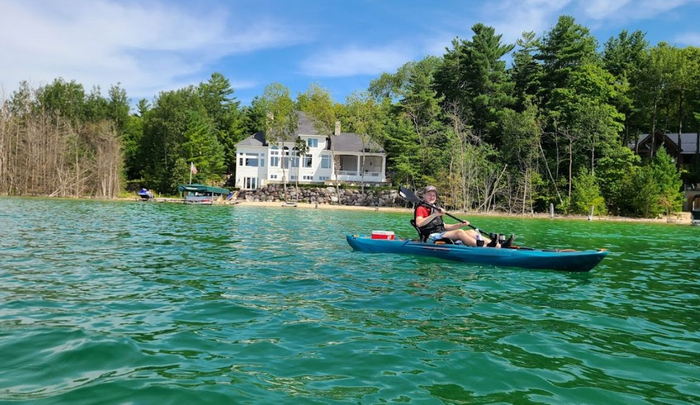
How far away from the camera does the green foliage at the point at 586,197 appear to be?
120ft

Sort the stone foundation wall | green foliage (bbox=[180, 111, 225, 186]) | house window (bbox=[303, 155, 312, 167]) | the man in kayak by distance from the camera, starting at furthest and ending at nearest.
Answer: house window (bbox=[303, 155, 312, 167]) < green foliage (bbox=[180, 111, 225, 186]) < the stone foundation wall < the man in kayak

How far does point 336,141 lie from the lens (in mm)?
53219

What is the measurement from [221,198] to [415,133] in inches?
783

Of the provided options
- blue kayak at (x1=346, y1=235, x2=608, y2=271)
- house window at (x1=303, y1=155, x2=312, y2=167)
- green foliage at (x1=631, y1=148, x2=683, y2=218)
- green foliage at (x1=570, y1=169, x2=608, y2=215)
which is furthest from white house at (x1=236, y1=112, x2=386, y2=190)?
blue kayak at (x1=346, y1=235, x2=608, y2=271)

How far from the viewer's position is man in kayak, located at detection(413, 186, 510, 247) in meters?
10.4

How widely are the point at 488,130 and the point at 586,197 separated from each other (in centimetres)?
1197

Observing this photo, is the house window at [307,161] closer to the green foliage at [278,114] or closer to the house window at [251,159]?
the green foliage at [278,114]

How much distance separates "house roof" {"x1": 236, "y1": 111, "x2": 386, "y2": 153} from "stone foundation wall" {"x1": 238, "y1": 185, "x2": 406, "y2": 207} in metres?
5.63

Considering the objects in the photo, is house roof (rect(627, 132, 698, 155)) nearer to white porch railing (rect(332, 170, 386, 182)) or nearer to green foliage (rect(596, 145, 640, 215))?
green foliage (rect(596, 145, 640, 215))

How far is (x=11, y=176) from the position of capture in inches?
1684

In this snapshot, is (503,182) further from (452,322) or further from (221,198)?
(452,322)

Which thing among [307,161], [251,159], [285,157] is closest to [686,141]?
[307,161]

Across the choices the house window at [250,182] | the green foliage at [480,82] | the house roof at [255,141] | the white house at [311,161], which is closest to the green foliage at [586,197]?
the green foliage at [480,82]

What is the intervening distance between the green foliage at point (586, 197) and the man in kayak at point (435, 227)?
30109mm
